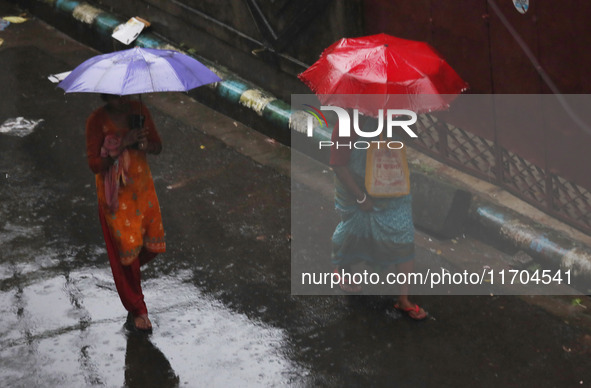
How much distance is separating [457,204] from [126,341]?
2.93 meters

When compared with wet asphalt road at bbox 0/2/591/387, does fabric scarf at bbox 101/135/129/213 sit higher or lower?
higher

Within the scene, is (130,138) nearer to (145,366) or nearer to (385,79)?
(145,366)

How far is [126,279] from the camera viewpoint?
19.8 feet

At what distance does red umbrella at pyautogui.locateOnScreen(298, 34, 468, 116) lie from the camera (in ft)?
18.0

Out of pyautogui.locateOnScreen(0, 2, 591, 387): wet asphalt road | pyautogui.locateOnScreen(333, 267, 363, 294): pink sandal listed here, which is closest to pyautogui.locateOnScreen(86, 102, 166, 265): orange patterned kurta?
pyautogui.locateOnScreen(0, 2, 591, 387): wet asphalt road

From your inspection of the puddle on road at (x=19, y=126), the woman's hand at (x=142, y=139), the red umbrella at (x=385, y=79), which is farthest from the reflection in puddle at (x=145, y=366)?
the puddle on road at (x=19, y=126)

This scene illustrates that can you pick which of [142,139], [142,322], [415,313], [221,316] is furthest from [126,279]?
[415,313]

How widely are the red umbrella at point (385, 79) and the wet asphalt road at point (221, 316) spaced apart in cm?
162

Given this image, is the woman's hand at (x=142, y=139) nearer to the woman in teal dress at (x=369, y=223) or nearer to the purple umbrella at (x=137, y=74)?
the purple umbrella at (x=137, y=74)

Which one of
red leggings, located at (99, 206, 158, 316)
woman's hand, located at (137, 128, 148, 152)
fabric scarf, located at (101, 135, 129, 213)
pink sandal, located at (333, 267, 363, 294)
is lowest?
pink sandal, located at (333, 267, 363, 294)

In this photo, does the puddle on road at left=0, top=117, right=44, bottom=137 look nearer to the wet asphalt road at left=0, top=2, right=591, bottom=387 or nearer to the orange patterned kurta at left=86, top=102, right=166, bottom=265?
the wet asphalt road at left=0, top=2, right=591, bottom=387

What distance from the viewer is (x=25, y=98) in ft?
31.9

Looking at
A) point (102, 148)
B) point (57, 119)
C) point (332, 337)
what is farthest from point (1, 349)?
point (57, 119)

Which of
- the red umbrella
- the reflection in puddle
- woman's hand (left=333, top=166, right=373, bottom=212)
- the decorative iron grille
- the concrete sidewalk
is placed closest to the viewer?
the red umbrella
